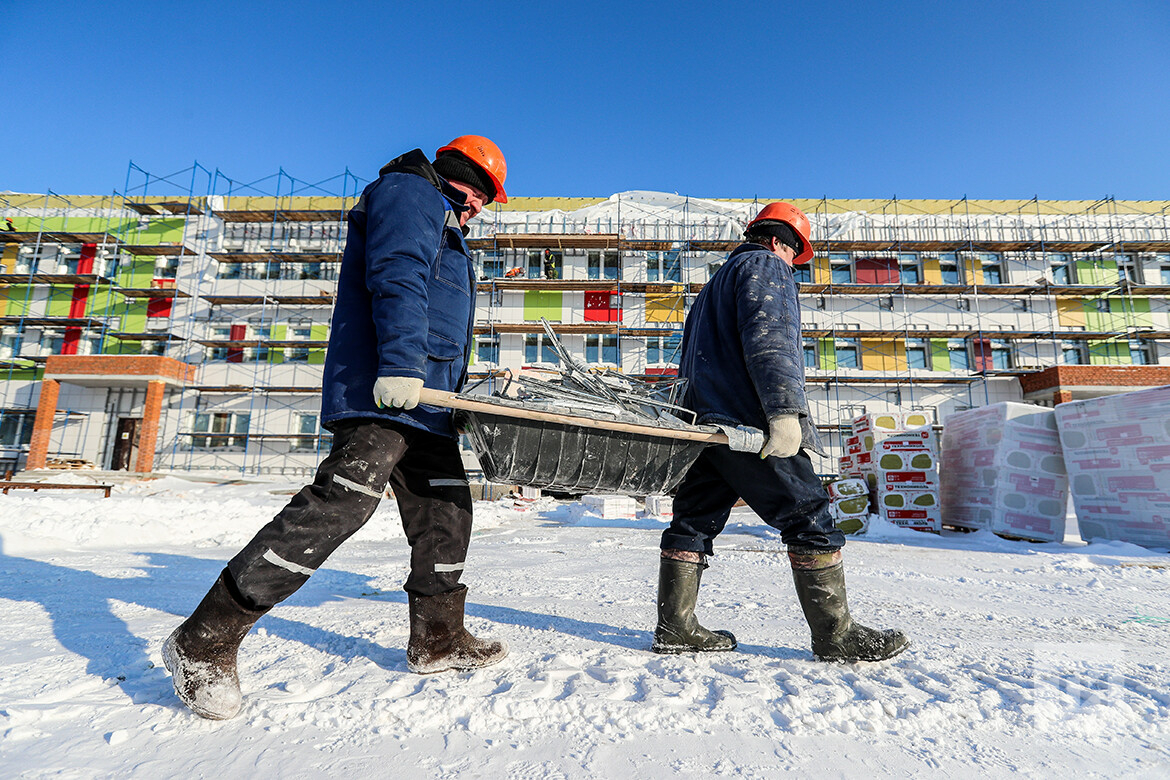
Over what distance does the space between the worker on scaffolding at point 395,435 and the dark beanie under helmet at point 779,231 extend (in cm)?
105

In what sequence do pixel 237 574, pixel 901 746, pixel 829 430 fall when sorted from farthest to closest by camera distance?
1. pixel 829 430
2. pixel 237 574
3. pixel 901 746

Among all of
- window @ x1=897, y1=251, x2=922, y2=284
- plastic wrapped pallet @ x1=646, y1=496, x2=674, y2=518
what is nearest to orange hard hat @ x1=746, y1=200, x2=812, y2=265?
plastic wrapped pallet @ x1=646, y1=496, x2=674, y2=518

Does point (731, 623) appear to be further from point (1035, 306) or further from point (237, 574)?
point (1035, 306)

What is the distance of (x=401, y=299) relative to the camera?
1655 mm

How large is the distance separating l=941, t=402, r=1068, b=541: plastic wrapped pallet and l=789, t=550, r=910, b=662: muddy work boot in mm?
5738

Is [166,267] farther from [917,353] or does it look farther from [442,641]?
[917,353]

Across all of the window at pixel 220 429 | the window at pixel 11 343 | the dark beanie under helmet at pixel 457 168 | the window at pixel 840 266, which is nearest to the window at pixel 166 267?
the window at pixel 11 343

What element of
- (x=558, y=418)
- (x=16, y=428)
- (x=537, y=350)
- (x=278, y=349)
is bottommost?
(x=558, y=418)

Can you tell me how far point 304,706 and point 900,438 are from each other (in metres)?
8.17

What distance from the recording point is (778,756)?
1235 mm

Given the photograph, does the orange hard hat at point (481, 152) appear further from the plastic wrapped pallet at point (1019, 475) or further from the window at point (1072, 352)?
the window at point (1072, 352)

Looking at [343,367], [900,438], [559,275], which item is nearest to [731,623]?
[343,367]

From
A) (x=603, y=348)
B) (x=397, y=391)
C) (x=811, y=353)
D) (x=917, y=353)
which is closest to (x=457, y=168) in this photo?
(x=397, y=391)

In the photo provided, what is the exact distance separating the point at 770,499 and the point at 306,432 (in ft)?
72.2
